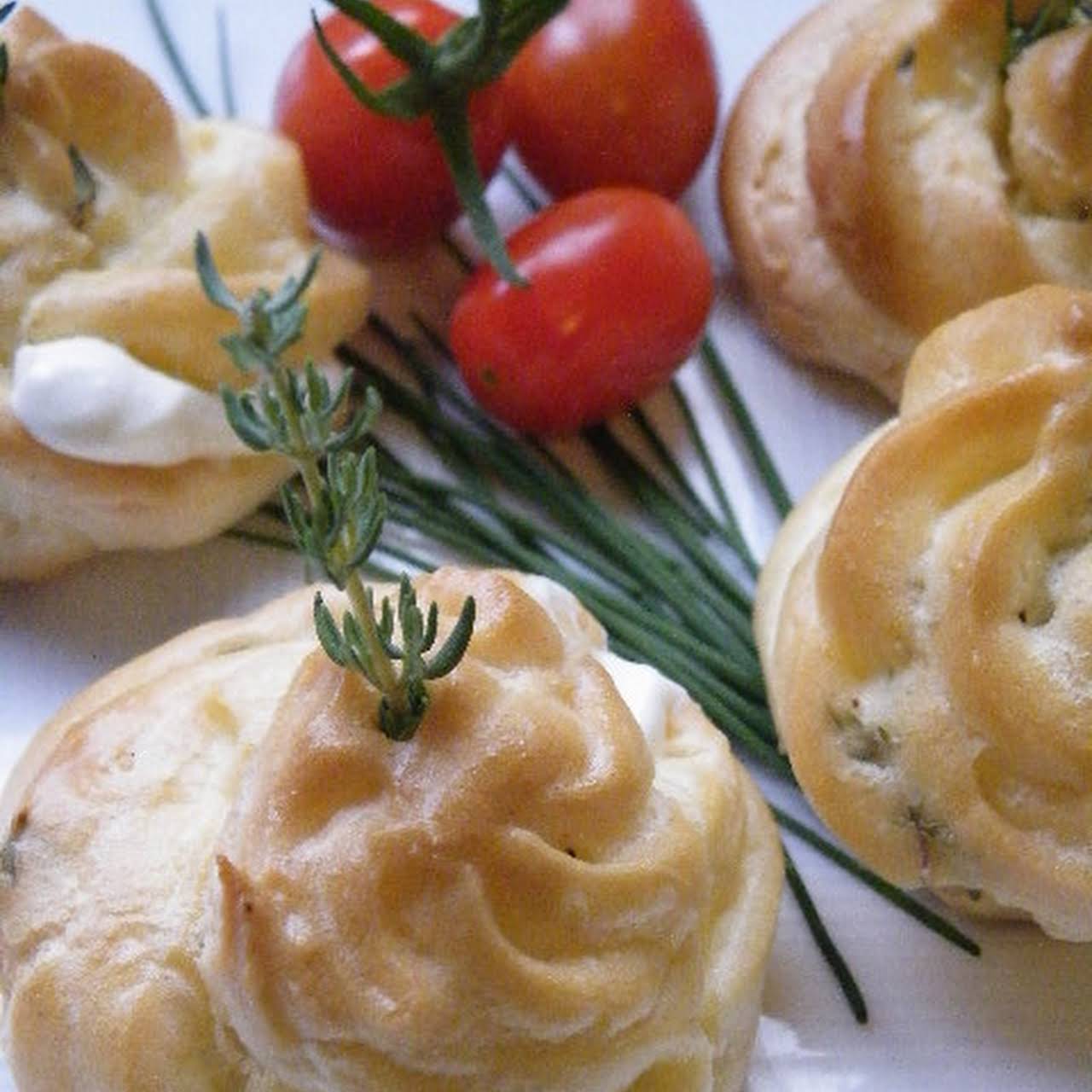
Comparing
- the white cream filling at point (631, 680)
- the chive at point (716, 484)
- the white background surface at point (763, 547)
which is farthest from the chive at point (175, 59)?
the white cream filling at point (631, 680)

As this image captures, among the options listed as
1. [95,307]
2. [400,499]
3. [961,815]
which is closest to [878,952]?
[961,815]

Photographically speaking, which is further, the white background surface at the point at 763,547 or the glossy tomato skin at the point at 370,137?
the glossy tomato skin at the point at 370,137

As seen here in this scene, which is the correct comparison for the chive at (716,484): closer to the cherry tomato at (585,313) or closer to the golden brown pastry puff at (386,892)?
the cherry tomato at (585,313)

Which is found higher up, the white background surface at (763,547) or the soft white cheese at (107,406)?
the soft white cheese at (107,406)

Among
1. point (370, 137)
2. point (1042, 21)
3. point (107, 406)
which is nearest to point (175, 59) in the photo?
point (370, 137)

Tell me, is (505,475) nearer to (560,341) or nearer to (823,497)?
(560,341)

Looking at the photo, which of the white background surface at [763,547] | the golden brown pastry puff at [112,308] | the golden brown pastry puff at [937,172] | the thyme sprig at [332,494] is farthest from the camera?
the golden brown pastry puff at [937,172]
